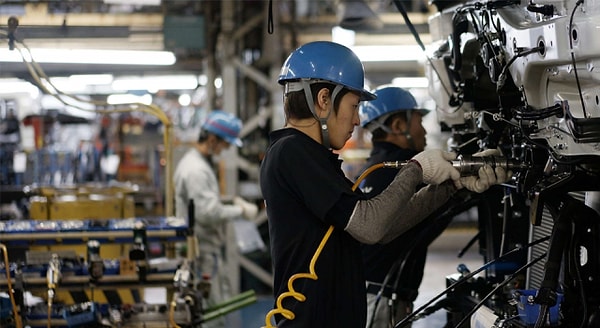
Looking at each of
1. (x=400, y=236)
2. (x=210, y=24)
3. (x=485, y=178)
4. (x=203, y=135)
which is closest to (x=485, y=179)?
A: (x=485, y=178)

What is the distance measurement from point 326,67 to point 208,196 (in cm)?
372

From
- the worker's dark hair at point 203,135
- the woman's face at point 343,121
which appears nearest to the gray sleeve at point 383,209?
the woman's face at point 343,121

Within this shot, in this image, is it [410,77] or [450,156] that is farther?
[410,77]

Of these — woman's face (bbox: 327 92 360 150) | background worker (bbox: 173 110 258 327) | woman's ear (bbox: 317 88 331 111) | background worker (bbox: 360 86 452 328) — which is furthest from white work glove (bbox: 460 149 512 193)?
background worker (bbox: 173 110 258 327)

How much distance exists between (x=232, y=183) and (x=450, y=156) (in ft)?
19.2

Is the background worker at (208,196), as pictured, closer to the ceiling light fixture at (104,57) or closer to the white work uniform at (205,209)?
the white work uniform at (205,209)

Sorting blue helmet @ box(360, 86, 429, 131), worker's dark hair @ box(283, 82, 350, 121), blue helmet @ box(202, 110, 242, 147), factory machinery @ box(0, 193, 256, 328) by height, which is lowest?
factory machinery @ box(0, 193, 256, 328)

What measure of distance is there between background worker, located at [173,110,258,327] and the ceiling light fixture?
222cm

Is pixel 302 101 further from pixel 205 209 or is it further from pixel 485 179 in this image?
pixel 205 209

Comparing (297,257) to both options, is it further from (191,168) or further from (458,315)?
(191,168)

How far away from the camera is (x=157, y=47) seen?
892 centimetres

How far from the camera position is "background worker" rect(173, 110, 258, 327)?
22.1 feet

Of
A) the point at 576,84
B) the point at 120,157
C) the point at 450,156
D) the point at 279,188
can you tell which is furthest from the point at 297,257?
the point at 120,157

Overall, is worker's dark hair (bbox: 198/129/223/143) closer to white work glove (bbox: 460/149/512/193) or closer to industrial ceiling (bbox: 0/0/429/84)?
industrial ceiling (bbox: 0/0/429/84)
